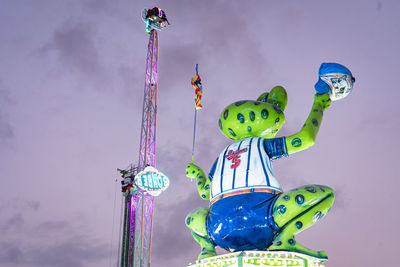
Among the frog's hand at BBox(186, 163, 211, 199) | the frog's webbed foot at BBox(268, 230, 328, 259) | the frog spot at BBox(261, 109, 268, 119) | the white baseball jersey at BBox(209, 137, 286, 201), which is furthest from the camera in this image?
the frog's hand at BBox(186, 163, 211, 199)

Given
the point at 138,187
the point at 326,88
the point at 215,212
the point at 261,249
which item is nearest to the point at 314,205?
the point at 261,249

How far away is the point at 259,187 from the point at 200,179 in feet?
6.40

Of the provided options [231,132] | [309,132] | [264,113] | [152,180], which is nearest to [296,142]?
[309,132]

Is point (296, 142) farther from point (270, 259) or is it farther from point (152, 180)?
point (152, 180)

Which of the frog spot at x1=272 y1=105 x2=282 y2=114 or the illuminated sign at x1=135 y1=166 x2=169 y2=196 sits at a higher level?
the illuminated sign at x1=135 y1=166 x2=169 y2=196

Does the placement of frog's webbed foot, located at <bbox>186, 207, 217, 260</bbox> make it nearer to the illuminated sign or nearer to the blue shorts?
the blue shorts

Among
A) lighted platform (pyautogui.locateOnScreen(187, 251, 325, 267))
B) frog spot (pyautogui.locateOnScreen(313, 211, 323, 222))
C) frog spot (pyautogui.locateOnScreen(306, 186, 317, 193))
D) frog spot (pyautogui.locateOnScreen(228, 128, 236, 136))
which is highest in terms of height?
frog spot (pyautogui.locateOnScreen(228, 128, 236, 136))

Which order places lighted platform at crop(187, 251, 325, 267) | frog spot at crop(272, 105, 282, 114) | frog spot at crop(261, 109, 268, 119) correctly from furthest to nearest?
frog spot at crop(272, 105, 282, 114) < frog spot at crop(261, 109, 268, 119) < lighted platform at crop(187, 251, 325, 267)

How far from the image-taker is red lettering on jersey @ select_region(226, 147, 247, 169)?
350 inches

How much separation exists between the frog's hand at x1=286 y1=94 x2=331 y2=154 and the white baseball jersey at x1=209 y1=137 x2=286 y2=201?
6.8 inches

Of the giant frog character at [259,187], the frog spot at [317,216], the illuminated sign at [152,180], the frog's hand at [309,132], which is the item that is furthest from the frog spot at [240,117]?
the illuminated sign at [152,180]

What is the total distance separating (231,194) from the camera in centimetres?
858

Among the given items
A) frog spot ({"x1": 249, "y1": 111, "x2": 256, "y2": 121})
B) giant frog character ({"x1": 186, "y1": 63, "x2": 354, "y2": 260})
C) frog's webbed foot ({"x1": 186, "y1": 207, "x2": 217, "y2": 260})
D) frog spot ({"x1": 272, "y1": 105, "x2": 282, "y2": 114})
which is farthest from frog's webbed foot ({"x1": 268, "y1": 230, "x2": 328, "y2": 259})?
frog spot ({"x1": 272, "y1": 105, "x2": 282, "y2": 114})

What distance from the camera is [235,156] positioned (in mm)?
9031
